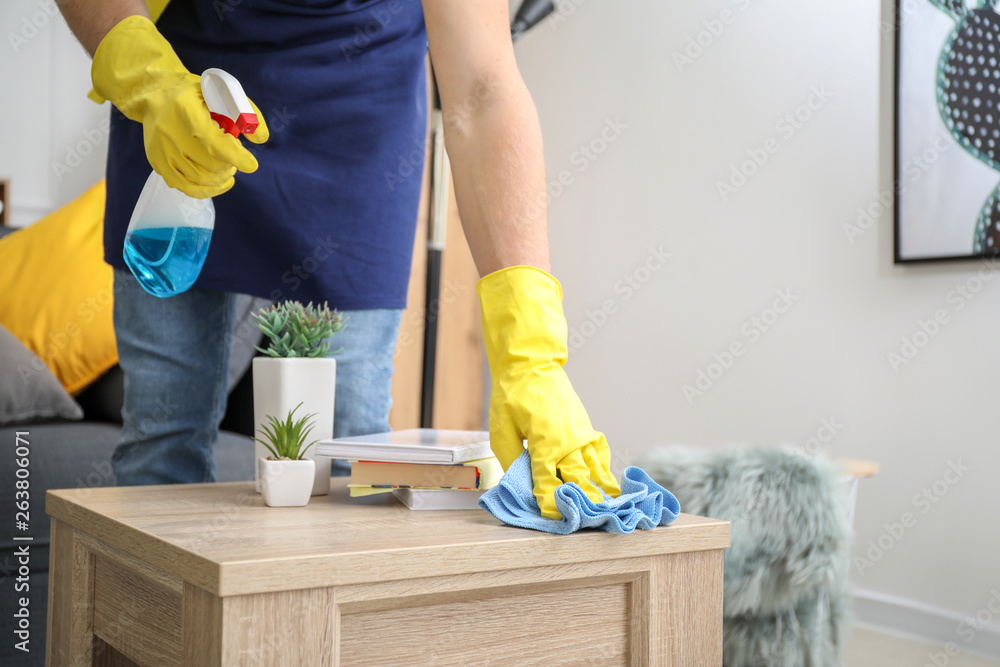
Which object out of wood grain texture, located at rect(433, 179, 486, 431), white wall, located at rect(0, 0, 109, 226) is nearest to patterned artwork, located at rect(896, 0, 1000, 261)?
wood grain texture, located at rect(433, 179, 486, 431)

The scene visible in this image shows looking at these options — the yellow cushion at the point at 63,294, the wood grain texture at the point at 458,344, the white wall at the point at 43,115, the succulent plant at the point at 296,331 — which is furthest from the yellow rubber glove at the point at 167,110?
the white wall at the point at 43,115

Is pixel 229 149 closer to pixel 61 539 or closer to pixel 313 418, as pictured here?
pixel 313 418

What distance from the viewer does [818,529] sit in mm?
1009

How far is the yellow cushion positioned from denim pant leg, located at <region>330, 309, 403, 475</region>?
2.81ft

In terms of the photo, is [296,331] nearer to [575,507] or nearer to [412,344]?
[575,507]

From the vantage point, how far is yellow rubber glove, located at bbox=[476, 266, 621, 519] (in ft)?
2.29

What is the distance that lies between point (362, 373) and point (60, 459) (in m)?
0.69

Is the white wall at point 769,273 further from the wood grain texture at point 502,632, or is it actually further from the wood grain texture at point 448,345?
the wood grain texture at point 502,632

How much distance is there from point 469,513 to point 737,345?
1.53 m

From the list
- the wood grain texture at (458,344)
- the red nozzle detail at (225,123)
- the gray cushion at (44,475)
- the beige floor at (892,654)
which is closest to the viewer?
the red nozzle detail at (225,123)

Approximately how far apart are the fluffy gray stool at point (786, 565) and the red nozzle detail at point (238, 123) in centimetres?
72

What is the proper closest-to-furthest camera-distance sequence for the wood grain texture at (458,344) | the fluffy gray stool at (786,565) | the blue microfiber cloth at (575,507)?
the blue microfiber cloth at (575,507) → the fluffy gray stool at (786,565) → the wood grain texture at (458,344)

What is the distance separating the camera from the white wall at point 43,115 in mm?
2516

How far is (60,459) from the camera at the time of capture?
1421mm
